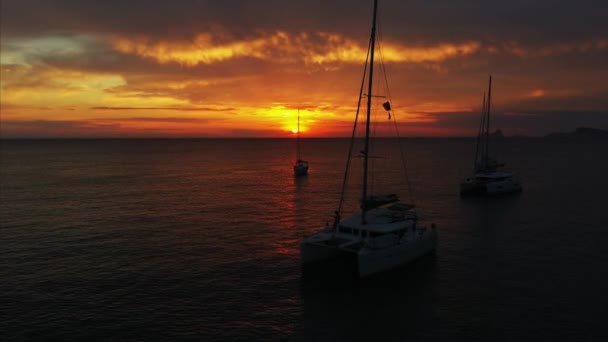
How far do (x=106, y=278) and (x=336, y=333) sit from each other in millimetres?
17986

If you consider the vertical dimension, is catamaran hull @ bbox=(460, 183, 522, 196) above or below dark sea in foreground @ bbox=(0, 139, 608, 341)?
above

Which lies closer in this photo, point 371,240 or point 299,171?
point 371,240

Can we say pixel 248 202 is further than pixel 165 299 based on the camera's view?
Yes

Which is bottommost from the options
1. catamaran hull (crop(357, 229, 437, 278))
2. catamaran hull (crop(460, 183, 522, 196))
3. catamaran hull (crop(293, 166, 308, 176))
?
catamaran hull (crop(357, 229, 437, 278))

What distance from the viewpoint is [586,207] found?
2283 inches

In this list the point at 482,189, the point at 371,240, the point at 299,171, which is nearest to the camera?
the point at 371,240

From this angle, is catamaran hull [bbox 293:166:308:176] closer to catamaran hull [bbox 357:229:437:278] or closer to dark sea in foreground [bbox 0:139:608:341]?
dark sea in foreground [bbox 0:139:608:341]

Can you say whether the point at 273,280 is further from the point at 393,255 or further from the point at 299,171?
the point at 299,171

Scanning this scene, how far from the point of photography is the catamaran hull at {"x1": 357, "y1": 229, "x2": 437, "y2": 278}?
1101 inches

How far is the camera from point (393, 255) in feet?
97.9

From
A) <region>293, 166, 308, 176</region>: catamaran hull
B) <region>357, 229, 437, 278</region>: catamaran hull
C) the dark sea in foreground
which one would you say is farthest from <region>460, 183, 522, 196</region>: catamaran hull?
<region>293, 166, 308, 176</region>: catamaran hull

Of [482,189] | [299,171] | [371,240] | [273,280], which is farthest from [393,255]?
[299,171]

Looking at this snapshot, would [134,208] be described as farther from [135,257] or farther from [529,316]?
[529,316]

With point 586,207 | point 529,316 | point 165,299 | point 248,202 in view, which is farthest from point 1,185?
point 586,207
